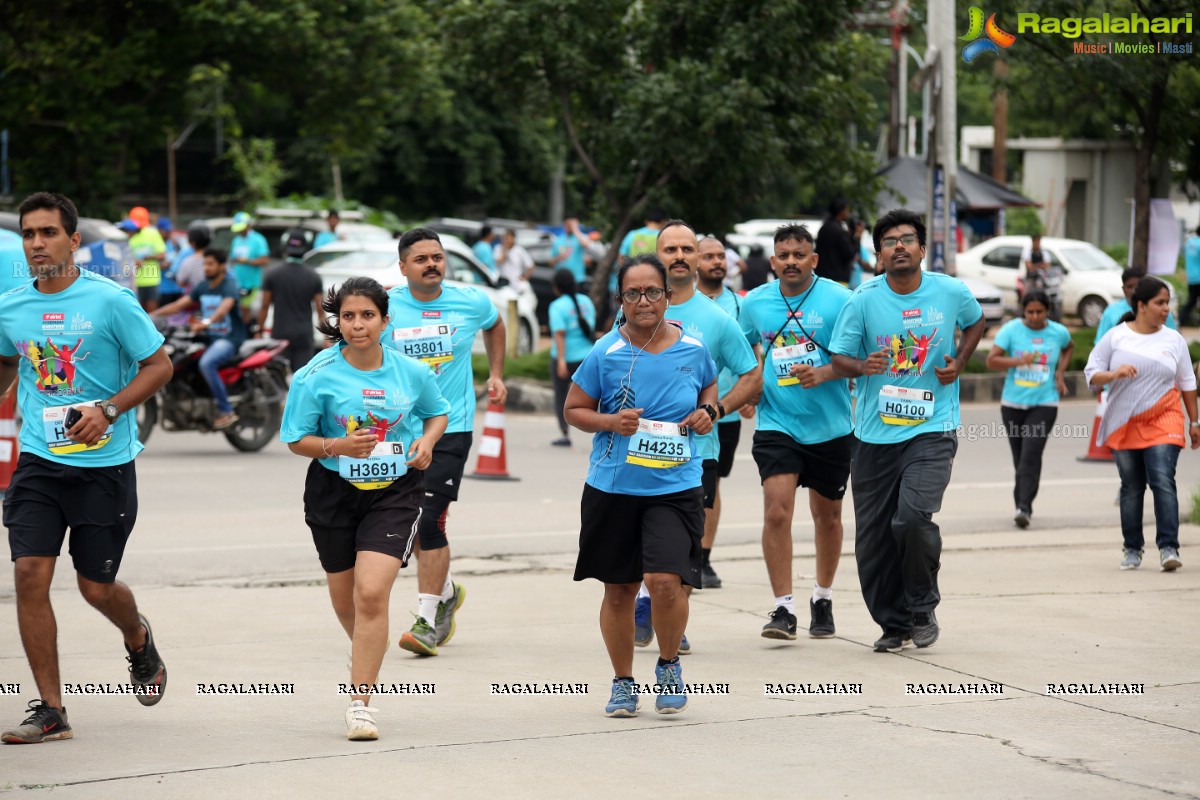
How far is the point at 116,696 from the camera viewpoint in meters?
6.88

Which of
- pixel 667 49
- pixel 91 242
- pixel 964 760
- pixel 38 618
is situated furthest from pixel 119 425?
pixel 667 49

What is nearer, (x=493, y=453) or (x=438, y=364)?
(x=438, y=364)

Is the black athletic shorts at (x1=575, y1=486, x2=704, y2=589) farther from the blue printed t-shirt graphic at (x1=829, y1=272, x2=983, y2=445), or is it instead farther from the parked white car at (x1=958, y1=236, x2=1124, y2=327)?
the parked white car at (x1=958, y1=236, x2=1124, y2=327)

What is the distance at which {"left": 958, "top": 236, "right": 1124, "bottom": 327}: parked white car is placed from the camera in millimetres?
31875

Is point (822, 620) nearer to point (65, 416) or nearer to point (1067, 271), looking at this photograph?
point (65, 416)

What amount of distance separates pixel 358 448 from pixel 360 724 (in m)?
0.99

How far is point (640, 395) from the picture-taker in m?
6.43

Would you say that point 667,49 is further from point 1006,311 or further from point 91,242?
point 1006,311

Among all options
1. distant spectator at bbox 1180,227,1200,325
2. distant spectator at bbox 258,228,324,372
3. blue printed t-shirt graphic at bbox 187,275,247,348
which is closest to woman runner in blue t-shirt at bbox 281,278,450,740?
blue printed t-shirt graphic at bbox 187,275,247,348

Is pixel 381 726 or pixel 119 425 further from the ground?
pixel 119 425

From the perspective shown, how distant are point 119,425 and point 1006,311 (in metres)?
28.3

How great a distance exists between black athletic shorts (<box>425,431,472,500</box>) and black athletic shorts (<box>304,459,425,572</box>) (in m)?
1.53

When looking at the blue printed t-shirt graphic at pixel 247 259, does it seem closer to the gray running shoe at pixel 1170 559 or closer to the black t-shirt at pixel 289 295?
the black t-shirt at pixel 289 295

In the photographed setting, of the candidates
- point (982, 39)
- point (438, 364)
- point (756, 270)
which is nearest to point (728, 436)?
point (438, 364)
